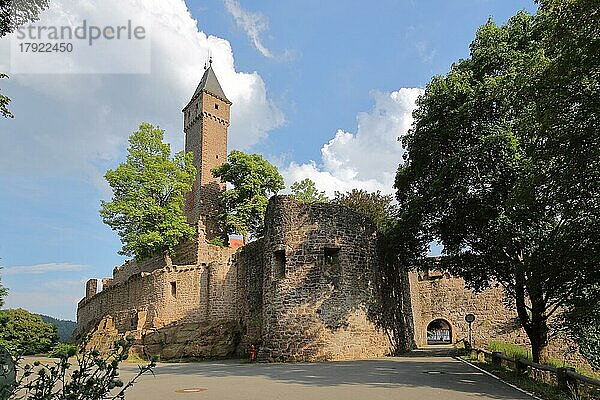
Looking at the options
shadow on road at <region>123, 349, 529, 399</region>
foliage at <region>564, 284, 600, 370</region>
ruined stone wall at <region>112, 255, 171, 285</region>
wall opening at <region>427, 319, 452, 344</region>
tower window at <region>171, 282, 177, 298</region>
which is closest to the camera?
shadow on road at <region>123, 349, 529, 399</region>

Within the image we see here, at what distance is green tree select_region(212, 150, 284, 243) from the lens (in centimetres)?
4088

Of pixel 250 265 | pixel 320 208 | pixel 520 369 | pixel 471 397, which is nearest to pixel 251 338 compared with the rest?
pixel 250 265

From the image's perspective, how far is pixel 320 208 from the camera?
69.9 ft

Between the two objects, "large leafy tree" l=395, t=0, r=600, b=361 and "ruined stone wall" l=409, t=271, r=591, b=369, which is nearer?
"large leafy tree" l=395, t=0, r=600, b=361

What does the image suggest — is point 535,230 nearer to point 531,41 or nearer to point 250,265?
point 531,41

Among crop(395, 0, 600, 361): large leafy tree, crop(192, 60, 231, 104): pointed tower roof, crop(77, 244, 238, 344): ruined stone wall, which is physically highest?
crop(192, 60, 231, 104): pointed tower roof

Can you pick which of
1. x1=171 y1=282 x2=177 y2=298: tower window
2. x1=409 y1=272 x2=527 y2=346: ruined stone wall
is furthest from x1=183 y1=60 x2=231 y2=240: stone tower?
x1=409 y1=272 x2=527 y2=346: ruined stone wall

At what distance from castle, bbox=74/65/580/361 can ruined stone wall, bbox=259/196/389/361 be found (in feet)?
0.13

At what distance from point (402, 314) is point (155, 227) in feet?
57.1

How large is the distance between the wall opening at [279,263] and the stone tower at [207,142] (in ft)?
72.3

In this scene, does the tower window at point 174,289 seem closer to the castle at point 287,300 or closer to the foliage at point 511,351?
the castle at point 287,300

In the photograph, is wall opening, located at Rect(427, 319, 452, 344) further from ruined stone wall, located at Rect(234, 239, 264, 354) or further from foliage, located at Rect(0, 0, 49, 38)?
foliage, located at Rect(0, 0, 49, 38)

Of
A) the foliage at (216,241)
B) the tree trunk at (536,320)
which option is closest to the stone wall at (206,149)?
the foliage at (216,241)

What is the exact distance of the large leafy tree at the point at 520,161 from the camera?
10008mm
